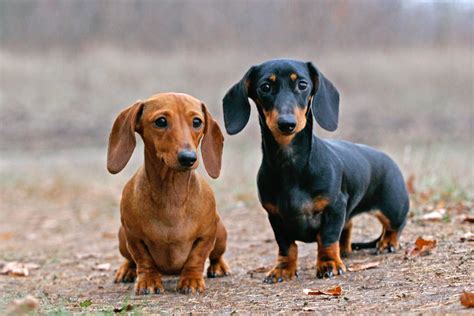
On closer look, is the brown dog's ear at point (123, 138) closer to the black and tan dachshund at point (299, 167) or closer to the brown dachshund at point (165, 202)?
the brown dachshund at point (165, 202)

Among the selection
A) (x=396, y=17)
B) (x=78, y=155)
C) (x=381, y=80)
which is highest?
(x=396, y=17)

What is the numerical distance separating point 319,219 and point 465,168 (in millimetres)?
5799

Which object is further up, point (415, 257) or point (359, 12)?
point (359, 12)

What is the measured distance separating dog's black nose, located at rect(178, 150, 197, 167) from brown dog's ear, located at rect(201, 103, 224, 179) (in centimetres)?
52

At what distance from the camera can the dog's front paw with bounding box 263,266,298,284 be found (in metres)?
5.22

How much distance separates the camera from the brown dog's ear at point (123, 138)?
5.00 meters

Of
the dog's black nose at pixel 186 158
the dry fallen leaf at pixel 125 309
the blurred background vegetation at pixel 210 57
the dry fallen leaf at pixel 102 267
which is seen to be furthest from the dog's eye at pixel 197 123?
the blurred background vegetation at pixel 210 57

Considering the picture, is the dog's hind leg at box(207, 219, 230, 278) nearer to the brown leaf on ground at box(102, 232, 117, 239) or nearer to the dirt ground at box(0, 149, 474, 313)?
the dirt ground at box(0, 149, 474, 313)

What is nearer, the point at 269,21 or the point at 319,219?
the point at 319,219

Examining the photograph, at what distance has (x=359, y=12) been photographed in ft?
72.5

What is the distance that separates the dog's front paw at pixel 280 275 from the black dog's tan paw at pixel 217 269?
54 centimetres

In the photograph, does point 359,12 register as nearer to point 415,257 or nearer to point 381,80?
point 381,80

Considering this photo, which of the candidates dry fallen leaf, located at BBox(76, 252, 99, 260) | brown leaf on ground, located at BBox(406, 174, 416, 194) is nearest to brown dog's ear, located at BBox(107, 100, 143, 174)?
dry fallen leaf, located at BBox(76, 252, 99, 260)

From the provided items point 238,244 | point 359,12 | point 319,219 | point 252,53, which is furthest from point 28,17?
point 319,219
